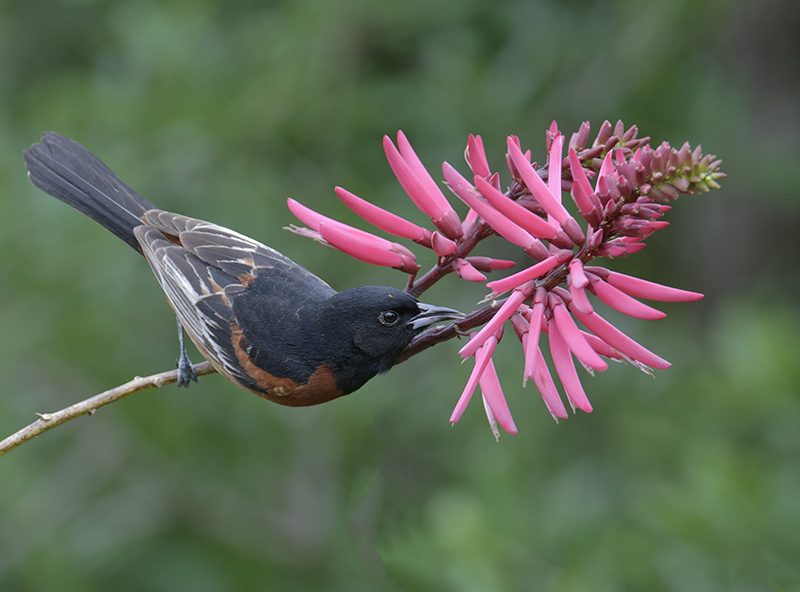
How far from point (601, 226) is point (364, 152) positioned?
3.69 m

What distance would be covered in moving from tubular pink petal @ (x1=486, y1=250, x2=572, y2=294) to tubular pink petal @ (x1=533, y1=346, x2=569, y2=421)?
181 millimetres

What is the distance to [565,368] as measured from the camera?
166 cm

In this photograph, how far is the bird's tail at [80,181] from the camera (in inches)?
115

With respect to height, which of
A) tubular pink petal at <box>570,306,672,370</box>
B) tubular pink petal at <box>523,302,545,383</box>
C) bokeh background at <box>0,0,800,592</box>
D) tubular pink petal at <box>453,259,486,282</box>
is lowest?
bokeh background at <box>0,0,800,592</box>

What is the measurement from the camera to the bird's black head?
7.41 ft

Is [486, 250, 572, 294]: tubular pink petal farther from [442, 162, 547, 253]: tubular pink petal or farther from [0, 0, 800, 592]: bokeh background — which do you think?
[0, 0, 800, 592]: bokeh background

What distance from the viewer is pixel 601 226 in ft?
5.24

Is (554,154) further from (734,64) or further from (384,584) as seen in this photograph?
(734,64)

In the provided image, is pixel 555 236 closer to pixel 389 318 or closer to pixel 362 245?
pixel 362 245

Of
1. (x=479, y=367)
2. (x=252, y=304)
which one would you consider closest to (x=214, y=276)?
(x=252, y=304)

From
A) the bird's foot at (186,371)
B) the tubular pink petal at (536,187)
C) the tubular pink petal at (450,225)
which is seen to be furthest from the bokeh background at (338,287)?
the tubular pink petal at (536,187)

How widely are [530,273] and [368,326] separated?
0.85m

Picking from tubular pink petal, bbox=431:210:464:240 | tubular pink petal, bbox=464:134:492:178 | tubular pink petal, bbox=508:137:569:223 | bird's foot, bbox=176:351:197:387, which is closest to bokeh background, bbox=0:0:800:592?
bird's foot, bbox=176:351:197:387

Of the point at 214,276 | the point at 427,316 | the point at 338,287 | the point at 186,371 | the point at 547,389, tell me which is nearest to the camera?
the point at 547,389
